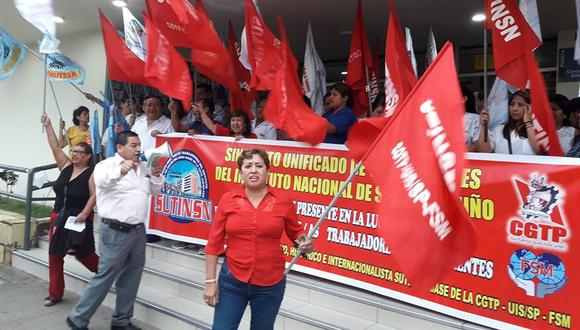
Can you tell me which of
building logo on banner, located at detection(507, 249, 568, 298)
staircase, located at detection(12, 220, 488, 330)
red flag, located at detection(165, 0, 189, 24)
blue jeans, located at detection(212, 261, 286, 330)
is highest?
red flag, located at detection(165, 0, 189, 24)

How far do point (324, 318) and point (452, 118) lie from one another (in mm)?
2173

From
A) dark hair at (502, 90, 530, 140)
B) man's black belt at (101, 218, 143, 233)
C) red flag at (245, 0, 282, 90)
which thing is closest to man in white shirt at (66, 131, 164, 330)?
man's black belt at (101, 218, 143, 233)

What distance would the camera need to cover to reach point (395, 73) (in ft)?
12.3

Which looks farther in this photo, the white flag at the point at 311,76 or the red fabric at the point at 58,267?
the white flag at the point at 311,76

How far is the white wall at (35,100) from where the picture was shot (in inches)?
316

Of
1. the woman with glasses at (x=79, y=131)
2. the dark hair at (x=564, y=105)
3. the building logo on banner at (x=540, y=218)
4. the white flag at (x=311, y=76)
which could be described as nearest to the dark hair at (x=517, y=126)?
the building logo on banner at (x=540, y=218)

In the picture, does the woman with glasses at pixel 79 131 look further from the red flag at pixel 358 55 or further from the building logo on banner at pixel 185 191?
the red flag at pixel 358 55

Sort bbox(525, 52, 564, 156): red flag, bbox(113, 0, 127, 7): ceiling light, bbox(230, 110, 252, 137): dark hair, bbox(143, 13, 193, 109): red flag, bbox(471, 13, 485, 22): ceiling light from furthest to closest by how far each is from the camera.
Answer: bbox(471, 13, 485, 22): ceiling light, bbox(113, 0, 127, 7): ceiling light, bbox(230, 110, 252, 137): dark hair, bbox(143, 13, 193, 109): red flag, bbox(525, 52, 564, 156): red flag

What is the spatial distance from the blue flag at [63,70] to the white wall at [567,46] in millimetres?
7171

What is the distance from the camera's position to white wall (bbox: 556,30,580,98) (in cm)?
720

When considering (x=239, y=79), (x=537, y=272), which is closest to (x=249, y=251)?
(x=537, y=272)

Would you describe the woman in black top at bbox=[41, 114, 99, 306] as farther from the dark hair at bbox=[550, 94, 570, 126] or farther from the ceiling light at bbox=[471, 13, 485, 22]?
the ceiling light at bbox=[471, 13, 485, 22]

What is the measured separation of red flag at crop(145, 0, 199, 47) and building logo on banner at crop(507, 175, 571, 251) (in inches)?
131

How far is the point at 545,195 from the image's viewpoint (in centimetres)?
287
